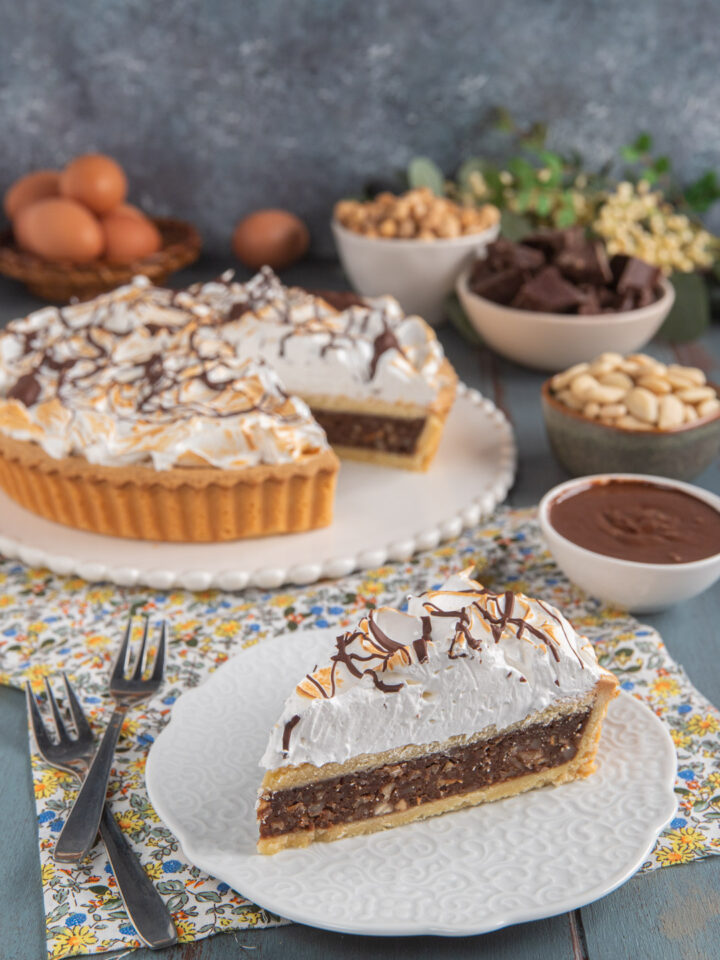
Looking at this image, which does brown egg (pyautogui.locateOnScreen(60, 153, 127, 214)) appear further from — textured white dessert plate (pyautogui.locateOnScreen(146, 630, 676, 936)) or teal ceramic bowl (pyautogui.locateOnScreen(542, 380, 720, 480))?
textured white dessert plate (pyautogui.locateOnScreen(146, 630, 676, 936))

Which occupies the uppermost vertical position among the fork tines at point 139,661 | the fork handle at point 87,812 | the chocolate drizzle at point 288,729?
the chocolate drizzle at point 288,729

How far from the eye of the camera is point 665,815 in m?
1.90

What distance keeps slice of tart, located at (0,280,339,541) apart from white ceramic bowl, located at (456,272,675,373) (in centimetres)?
105

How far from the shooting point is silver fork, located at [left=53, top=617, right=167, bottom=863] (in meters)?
1.88

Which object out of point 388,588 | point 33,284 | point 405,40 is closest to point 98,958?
point 388,588

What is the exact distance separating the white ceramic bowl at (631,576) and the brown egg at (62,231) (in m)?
2.55

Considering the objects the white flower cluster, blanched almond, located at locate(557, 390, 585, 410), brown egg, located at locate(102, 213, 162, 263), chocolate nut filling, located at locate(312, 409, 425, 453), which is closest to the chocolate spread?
blanched almond, located at locate(557, 390, 585, 410)

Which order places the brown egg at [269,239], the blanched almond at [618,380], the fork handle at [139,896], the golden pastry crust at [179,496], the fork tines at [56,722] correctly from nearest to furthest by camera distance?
the fork handle at [139,896] → the fork tines at [56,722] → the golden pastry crust at [179,496] → the blanched almond at [618,380] → the brown egg at [269,239]

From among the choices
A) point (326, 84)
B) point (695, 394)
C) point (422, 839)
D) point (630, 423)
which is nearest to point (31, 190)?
point (326, 84)

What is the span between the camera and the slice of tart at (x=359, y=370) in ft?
11.2

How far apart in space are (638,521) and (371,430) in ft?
3.55

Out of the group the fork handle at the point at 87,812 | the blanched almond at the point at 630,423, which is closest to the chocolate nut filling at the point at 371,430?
the blanched almond at the point at 630,423

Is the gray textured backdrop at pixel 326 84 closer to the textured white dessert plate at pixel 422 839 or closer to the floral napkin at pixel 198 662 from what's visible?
the floral napkin at pixel 198 662

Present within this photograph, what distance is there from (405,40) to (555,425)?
2.38 m
